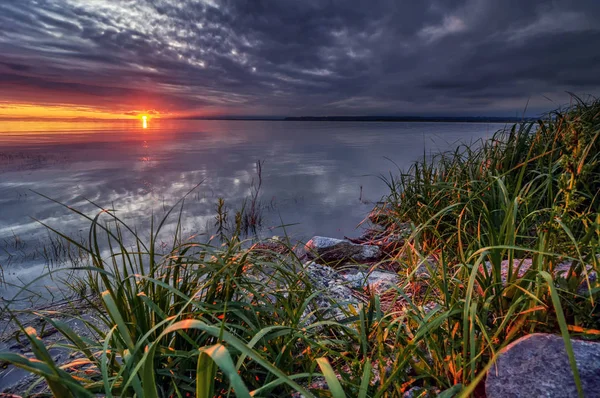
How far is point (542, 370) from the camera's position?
1.40 m

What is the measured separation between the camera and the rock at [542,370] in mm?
1332

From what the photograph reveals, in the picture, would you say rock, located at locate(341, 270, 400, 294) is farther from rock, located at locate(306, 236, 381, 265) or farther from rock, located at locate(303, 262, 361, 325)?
rock, located at locate(306, 236, 381, 265)

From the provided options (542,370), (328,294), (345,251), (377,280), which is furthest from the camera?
(345,251)

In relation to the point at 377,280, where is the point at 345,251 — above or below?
below

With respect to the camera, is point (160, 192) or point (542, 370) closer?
point (542, 370)

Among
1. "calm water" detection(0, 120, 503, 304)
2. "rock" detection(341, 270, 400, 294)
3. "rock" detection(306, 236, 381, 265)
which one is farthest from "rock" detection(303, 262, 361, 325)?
"calm water" detection(0, 120, 503, 304)

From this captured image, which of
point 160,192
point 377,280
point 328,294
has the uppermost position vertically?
point 328,294

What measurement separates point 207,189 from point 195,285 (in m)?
10.8

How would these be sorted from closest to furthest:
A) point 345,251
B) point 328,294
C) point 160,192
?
1. point 328,294
2. point 345,251
3. point 160,192

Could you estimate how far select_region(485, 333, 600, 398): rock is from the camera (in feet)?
4.37

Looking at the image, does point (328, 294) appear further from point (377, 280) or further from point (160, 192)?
point (160, 192)

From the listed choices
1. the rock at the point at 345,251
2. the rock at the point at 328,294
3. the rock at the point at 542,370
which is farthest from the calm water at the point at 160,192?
the rock at the point at 542,370

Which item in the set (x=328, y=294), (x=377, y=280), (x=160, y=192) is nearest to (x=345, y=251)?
(x=377, y=280)

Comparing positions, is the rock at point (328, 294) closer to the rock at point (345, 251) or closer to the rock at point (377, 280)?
the rock at point (377, 280)
